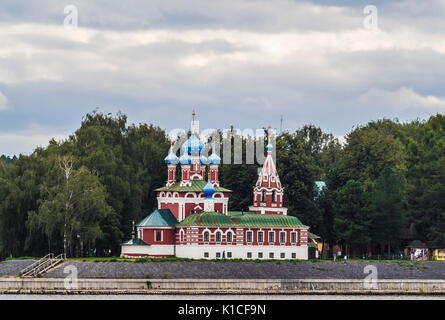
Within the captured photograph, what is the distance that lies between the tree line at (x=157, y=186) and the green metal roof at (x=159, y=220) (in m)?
3.30

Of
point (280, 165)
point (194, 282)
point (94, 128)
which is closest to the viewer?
point (194, 282)

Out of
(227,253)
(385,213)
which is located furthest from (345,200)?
(227,253)

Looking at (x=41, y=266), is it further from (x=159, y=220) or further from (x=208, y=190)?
(x=208, y=190)

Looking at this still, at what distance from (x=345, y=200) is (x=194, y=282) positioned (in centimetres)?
2329

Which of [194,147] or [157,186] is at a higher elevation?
[194,147]

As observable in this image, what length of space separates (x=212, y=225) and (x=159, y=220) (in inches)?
179

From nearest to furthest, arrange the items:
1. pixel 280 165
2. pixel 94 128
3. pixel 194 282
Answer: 1. pixel 194 282
2. pixel 94 128
3. pixel 280 165

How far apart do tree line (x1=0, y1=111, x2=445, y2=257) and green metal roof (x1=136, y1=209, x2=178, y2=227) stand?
10.8 ft

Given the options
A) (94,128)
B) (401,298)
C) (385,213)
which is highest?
(94,128)

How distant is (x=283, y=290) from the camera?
9569 cm

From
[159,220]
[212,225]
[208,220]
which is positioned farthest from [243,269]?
[159,220]

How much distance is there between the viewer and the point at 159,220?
103938 mm

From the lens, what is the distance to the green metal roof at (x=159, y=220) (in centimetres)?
10356

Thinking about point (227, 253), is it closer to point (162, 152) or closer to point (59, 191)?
point (59, 191)
